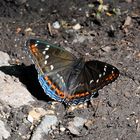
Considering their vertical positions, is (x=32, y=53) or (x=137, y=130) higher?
(x=32, y=53)

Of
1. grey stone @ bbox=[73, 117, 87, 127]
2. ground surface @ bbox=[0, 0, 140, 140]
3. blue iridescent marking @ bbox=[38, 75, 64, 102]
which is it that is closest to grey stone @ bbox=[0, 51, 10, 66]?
ground surface @ bbox=[0, 0, 140, 140]

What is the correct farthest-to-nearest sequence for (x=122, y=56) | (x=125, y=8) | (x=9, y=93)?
(x=125, y=8) < (x=122, y=56) < (x=9, y=93)

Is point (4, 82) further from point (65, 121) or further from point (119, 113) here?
point (119, 113)

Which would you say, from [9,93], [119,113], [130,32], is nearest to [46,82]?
[9,93]

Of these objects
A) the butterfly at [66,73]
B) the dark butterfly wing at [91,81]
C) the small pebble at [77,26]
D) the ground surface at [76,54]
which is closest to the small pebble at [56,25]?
the ground surface at [76,54]

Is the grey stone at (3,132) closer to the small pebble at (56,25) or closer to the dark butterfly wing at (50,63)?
the dark butterfly wing at (50,63)

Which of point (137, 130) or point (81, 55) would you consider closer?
point (137, 130)

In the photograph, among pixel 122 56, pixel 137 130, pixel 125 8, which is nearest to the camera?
pixel 137 130

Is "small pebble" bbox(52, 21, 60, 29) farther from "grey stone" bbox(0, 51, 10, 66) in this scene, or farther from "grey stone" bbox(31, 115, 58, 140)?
→ "grey stone" bbox(31, 115, 58, 140)
